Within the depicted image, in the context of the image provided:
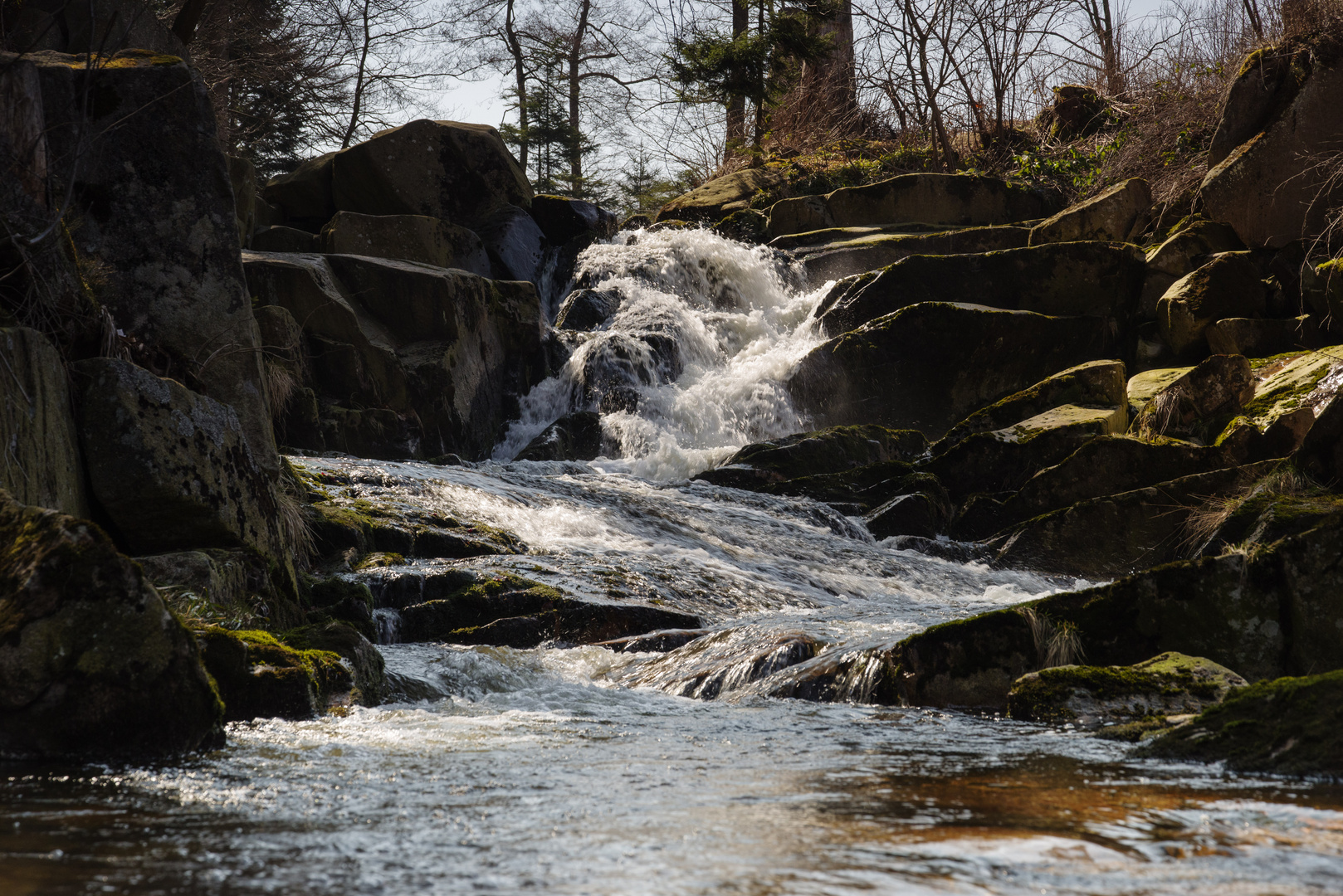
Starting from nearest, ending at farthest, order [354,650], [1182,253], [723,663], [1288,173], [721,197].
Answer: [354,650]
[723,663]
[1288,173]
[1182,253]
[721,197]

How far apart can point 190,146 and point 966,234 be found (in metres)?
14.3

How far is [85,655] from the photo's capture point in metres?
3.31

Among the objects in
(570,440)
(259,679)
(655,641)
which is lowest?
(655,641)

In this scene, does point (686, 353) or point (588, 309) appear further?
point (588, 309)

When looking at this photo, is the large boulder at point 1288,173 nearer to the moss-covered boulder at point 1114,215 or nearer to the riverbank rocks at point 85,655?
the moss-covered boulder at point 1114,215

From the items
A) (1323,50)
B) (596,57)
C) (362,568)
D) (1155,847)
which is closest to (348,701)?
(362,568)

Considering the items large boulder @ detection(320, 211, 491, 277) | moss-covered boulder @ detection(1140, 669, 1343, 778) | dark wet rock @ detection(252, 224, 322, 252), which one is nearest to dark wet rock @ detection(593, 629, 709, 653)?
moss-covered boulder @ detection(1140, 669, 1343, 778)

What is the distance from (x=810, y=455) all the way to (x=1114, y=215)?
821 centimetres

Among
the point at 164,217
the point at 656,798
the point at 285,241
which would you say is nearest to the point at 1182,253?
the point at 164,217

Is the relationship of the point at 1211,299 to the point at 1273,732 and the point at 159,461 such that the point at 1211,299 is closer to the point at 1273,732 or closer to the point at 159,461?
the point at 1273,732

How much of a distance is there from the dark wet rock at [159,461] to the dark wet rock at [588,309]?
1176 centimetres

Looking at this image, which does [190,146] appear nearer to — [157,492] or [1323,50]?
[157,492]

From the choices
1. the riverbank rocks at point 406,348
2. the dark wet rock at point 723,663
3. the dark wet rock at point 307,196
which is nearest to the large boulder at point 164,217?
the dark wet rock at point 723,663

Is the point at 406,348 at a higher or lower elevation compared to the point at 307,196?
lower
